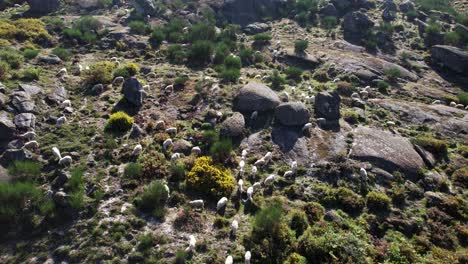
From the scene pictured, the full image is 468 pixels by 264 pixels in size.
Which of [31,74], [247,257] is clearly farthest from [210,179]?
[31,74]

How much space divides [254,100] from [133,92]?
9.43 m

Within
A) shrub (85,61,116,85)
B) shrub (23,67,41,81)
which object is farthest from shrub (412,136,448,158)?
shrub (23,67,41,81)

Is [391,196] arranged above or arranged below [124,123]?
below

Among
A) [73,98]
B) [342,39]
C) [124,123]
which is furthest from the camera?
[342,39]

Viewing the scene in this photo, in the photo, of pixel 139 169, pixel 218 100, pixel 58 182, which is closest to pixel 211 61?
pixel 218 100

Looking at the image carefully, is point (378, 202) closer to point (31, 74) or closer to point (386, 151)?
point (386, 151)

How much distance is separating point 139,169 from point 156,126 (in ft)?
16.9

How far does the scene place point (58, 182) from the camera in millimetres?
20344

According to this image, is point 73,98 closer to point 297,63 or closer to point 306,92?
→ point 306,92

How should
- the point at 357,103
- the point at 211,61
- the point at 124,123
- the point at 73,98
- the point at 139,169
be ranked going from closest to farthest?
the point at 139,169 → the point at 124,123 → the point at 73,98 → the point at 357,103 → the point at 211,61

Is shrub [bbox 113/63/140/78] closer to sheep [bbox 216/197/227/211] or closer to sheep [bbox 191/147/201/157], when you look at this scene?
sheep [bbox 191/147/201/157]

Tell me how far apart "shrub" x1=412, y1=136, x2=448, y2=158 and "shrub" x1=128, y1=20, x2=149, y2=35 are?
31350mm

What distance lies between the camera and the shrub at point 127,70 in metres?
31.4

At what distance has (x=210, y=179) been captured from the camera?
70.3 feet
